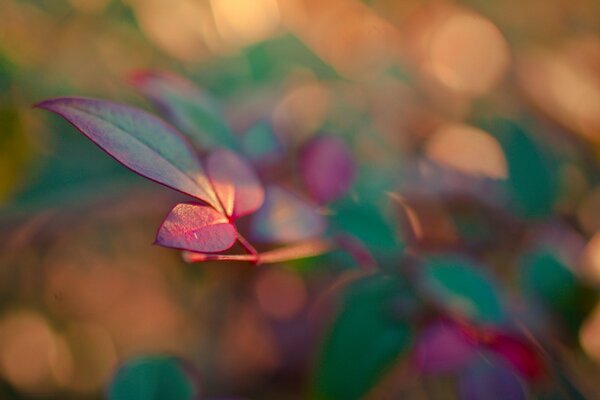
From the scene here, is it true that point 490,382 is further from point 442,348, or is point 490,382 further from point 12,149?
point 12,149

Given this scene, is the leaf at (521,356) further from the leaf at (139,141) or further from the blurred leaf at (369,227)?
the leaf at (139,141)

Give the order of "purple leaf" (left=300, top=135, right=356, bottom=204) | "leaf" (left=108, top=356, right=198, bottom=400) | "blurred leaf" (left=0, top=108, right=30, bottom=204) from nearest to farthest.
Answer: "leaf" (left=108, top=356, right=198, bottom=400) → "purple leaf" (left=300, top=135, right=356, bottom=204) → "blurred leaf" (left=0, top=108, right=30, bottom=204)

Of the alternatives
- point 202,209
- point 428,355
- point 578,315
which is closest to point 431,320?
point 428,355

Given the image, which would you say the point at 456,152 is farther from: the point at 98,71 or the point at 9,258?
the point at 9,258

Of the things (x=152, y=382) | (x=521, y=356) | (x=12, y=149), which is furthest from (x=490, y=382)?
(x=12, y=149)

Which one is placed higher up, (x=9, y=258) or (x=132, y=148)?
(x=132, y=148)

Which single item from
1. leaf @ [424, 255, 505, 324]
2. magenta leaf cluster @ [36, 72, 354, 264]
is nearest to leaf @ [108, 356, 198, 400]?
magenta leaf cluster @ [36, 72, 354, 264]

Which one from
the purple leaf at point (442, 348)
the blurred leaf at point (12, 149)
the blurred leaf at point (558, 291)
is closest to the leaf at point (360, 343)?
the purple leaf at point (442, 348)

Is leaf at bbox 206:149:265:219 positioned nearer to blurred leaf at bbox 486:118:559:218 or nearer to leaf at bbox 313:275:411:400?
leaf at bbox 313:275:411:400
